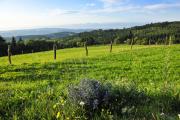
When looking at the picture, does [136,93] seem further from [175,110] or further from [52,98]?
[52,98]

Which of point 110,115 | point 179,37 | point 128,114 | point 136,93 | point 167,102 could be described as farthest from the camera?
point 179,37


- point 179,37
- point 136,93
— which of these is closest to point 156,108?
point 136,93

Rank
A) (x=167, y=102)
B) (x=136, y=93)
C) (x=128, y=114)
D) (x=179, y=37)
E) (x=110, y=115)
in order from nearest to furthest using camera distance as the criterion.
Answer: (x=110, y=115) → (x=128, y=114) → (x=167, y=102) → (x=136, y=93) → (x=179, y=37)

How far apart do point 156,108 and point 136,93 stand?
920 millimetres

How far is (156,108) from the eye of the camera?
725 cm

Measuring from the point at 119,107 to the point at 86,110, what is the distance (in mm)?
764

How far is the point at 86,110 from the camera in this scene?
6.91 meters

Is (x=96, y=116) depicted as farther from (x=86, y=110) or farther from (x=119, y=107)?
(x=119, y=107)

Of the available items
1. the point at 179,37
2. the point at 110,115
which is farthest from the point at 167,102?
the point at 179,37

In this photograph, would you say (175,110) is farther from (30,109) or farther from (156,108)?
(30,109)

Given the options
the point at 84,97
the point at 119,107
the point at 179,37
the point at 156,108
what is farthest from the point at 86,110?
the point at 179,37

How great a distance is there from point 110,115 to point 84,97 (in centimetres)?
70

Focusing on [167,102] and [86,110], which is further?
[167,102]

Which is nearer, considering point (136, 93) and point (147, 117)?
point (147, 117)
